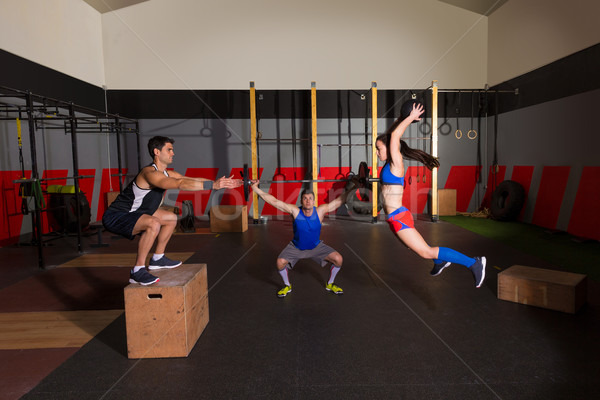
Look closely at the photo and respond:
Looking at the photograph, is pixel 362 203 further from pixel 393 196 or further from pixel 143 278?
pixel 143 278

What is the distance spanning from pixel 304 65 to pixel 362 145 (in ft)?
7.17

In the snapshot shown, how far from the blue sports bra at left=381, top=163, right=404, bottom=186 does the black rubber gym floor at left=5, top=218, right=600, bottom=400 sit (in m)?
1.01

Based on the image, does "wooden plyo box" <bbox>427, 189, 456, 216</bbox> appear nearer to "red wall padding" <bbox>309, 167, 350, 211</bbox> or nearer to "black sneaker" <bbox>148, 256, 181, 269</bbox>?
"red wall padding" <bbox>309, 167, 350, 211</bbox>

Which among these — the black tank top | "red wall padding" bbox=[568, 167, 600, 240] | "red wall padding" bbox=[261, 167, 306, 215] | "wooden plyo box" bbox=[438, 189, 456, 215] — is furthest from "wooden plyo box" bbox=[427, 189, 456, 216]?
the black tank top

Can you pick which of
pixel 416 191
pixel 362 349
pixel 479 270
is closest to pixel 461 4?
pixel 416 191

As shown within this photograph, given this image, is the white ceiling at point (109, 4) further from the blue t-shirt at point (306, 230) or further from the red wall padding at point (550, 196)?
the red wall padding at point (550, 196)

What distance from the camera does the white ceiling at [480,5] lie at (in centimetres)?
751

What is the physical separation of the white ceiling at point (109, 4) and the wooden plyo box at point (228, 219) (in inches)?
189

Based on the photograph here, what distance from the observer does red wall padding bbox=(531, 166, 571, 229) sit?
5.93 meters

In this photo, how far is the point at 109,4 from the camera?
7531mm

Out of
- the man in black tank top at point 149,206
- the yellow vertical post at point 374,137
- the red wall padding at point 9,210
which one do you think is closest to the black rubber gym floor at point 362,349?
the man in black tank top at point 149,206

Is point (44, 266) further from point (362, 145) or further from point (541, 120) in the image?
point (541, 120)

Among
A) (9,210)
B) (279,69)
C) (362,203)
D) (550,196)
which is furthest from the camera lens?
(279,69)

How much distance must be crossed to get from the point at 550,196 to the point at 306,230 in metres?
5.01
